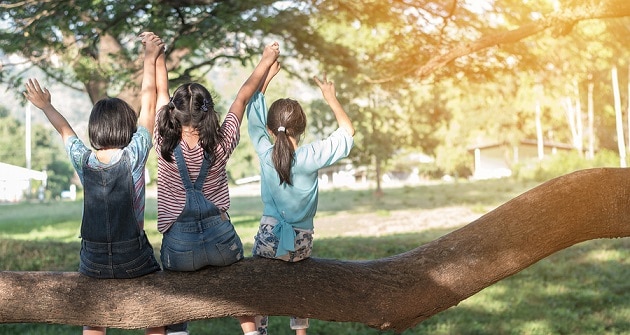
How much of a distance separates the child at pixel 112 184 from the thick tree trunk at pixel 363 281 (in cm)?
13

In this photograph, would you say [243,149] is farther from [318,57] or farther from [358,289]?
[358,289]

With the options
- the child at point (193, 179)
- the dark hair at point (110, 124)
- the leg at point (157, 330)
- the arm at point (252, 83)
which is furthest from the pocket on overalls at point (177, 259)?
the arm at point (252, 83)

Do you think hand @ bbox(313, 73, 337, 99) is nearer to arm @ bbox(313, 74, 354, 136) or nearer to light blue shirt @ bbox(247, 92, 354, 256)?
arm @ bbox(313, 74, 354, 136)

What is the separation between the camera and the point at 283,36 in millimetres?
17312

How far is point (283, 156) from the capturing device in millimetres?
4594

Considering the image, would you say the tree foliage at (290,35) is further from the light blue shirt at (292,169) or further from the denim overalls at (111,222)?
the denim overalls at (111,222)

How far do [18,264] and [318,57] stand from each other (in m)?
6.41

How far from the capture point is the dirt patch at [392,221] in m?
21.0

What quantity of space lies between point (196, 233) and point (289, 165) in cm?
53

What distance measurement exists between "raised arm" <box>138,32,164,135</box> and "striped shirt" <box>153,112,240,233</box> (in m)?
0.11

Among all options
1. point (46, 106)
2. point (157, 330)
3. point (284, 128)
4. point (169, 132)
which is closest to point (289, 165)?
point (284, 128)

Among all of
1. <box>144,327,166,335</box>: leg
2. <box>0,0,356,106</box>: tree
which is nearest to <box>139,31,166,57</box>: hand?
<box>144,327,166,335</box>: leg

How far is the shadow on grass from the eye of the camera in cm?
1127

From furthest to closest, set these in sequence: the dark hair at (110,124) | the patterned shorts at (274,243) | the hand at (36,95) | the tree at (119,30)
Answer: the tree at (119,30), the patterned shorts at (274,243), the hand at (36,95), the dark hair at (110,124)
